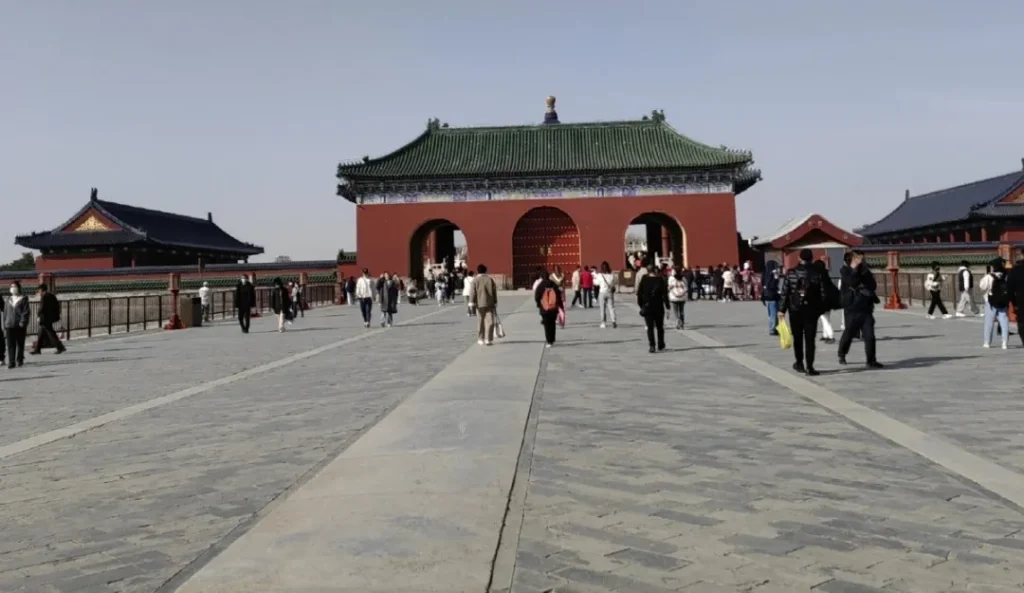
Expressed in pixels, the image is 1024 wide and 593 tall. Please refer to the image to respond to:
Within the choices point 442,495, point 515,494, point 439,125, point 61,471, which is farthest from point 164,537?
point 439,125

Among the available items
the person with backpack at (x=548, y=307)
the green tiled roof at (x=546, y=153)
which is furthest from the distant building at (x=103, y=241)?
the person with backpack at (x=548, y=307)

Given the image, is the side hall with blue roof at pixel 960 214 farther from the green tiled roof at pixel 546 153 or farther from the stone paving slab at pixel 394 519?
the stone paving slab at pixel 394 519

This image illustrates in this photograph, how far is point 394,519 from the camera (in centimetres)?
360

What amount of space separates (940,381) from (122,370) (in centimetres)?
1048

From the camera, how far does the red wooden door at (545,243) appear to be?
42312 millimetres

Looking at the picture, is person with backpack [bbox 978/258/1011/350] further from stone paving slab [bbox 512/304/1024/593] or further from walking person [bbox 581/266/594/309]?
walking person [bbox 581/266/594/309]

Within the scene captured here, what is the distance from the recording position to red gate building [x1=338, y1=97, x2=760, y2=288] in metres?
39.0

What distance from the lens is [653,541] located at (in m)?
3.38

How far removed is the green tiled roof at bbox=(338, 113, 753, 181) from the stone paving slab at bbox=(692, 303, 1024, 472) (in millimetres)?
25444

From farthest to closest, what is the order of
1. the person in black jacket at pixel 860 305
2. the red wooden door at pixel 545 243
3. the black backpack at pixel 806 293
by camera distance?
the red wooden door at pixel 545 243
the person in black jacket at pixel 860 305
the black backpack at pixel 806 293

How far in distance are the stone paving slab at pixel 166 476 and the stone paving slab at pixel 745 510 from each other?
1516 mm

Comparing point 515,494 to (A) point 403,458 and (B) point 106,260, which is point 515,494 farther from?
(B) point 106,260

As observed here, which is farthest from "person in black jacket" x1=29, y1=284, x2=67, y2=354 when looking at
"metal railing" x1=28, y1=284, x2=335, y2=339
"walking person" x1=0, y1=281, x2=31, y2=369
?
"metal railing" x1=28, y1=284, x2=335, y2=339

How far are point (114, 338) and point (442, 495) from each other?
1750 centimetres
